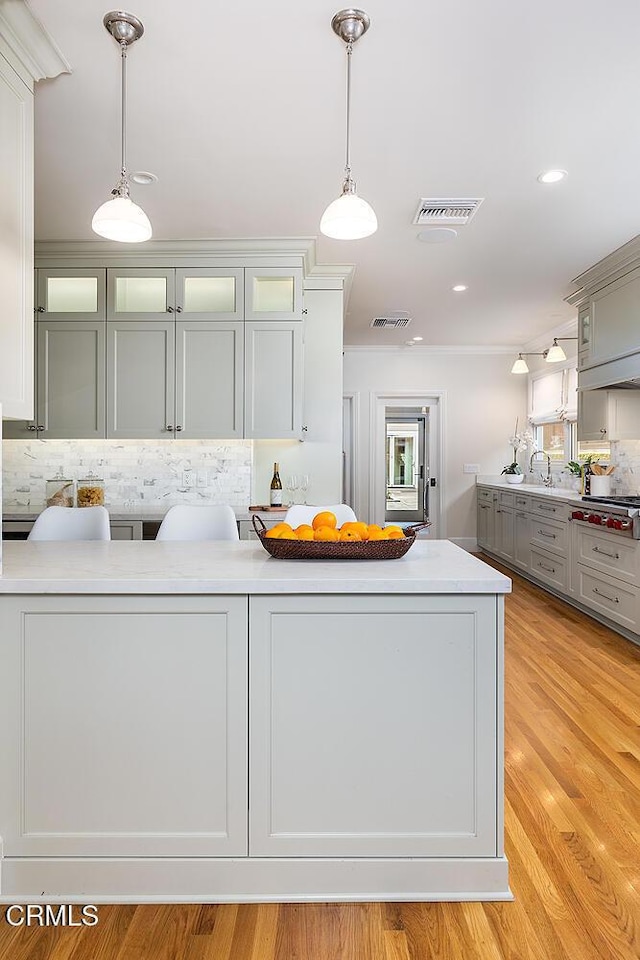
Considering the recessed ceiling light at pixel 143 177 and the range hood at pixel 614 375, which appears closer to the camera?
the recessed ceiling light at pixel 143 177

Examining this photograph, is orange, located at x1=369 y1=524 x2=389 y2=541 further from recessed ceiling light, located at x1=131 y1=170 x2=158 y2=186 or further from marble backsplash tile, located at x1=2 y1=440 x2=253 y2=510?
marble backsplash tile, located at x1=2 y1=440 x2=253 y2=510

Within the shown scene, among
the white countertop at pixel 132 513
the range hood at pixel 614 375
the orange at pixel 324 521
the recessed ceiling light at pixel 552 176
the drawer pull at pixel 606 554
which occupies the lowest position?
the drawer pull at pixel 606 554

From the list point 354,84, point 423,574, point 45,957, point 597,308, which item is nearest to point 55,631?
point 45,957

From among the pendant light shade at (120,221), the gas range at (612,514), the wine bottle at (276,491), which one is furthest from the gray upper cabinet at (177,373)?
the gas range at (612,514)

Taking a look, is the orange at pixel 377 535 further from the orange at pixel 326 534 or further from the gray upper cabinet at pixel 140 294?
the gray upper cabinet at pixel 140 294

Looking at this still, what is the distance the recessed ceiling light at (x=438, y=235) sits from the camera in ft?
12.6

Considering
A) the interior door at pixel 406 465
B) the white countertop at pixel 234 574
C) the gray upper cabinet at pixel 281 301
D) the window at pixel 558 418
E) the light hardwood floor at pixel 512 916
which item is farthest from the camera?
the interior door at pixel 406 465

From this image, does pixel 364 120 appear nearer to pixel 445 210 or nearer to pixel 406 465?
pixel 445 210

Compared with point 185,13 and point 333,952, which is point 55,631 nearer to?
point 333,952

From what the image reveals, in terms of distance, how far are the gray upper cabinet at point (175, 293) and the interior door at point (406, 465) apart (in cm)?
397

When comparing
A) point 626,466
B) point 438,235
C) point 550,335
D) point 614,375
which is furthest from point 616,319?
point 550,335

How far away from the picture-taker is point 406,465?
809cm

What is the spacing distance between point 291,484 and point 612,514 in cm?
228

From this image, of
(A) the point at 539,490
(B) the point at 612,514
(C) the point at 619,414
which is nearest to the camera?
(B) the point at 612,514
